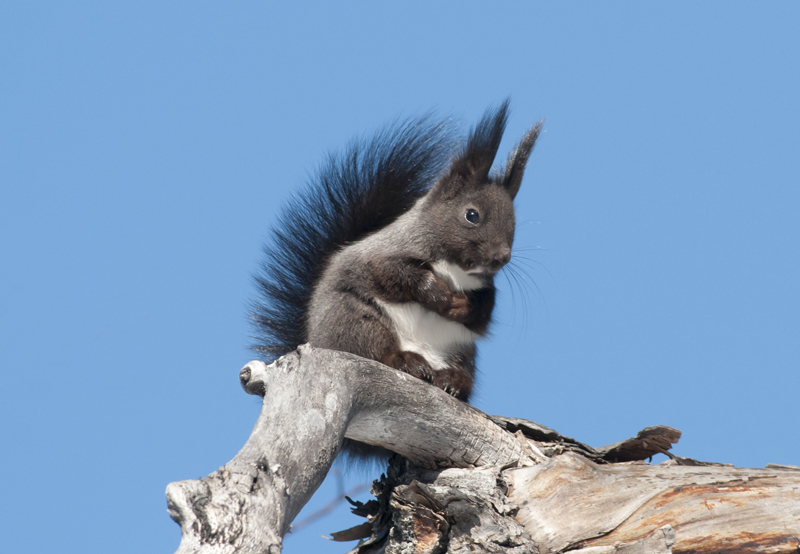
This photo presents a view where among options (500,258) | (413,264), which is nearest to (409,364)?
(413,264)

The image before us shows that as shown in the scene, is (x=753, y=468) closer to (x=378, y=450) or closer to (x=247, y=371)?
(x=378, y=450)

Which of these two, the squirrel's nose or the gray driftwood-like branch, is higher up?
the squirrel's nose

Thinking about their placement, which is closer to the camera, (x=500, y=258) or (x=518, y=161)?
(x=500, y=258)

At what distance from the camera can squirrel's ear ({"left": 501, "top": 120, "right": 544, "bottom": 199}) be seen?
146 inches

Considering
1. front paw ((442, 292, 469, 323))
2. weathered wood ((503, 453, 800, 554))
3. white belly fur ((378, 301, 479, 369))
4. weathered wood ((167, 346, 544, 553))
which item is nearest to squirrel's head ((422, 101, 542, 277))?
front paw ((442, 292, 469, 323))

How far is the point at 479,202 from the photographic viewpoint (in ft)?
11.4

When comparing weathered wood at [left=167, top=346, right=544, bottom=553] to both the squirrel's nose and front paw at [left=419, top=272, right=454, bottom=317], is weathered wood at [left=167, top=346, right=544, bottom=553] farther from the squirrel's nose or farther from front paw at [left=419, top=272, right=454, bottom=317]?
the squirrel's nose

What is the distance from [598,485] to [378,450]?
1.02 metres

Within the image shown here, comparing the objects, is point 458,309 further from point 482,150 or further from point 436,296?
point 482,150

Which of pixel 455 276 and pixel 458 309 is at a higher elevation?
pixel 455 276

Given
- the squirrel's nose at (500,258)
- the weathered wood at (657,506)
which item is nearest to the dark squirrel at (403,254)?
the squirrel's nose at (500,258)

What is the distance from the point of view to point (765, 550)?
8.74ft

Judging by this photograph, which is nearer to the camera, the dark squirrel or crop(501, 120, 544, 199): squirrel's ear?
the dark squirrel

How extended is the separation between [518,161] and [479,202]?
15.1 inches
